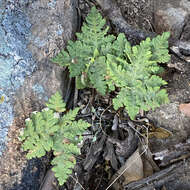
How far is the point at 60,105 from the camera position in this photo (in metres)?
3.18

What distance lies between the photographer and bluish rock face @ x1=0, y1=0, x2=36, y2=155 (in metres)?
3.19

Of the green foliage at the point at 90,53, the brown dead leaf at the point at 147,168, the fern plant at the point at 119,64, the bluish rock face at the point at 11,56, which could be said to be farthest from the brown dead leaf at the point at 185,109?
the bluish rock face at the point at 11,56

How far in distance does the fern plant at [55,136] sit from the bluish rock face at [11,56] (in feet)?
1.03

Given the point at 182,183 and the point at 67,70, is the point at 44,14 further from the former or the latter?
the point at 182,183

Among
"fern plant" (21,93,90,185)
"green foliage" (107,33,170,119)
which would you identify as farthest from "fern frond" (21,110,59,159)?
"green foliage" (107,33,170,119)

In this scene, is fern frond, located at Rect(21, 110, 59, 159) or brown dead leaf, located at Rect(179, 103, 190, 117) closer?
fern frond, located at Rect(21, 110, 59, 159)

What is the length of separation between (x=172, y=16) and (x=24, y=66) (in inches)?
98.9

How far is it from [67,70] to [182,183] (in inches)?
83.2

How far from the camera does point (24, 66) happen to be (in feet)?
10.9

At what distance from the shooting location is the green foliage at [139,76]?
3180 mm

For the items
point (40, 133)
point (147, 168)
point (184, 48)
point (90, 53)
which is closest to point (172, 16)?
point (184, 48)

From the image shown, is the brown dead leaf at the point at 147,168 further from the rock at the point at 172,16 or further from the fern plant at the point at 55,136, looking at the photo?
the rock at the point at 172,16

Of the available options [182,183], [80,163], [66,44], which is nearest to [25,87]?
[66,44]

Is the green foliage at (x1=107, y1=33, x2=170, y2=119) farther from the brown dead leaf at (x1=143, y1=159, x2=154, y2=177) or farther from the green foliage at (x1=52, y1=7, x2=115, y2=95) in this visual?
the brown dead leaf at (x1=143, y1=159, x2=154, y2=177)
